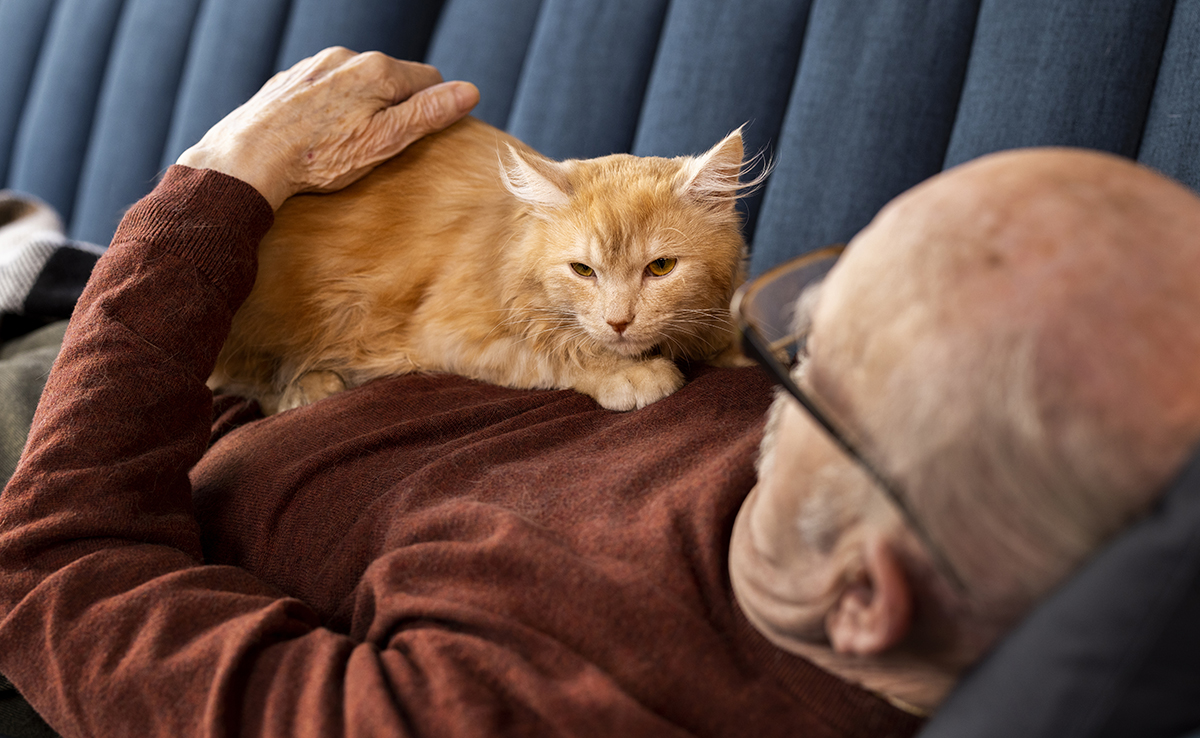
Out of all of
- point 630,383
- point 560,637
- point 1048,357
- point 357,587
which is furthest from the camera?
point 630,383

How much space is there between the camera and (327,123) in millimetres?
1331

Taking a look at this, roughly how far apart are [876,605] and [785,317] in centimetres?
30

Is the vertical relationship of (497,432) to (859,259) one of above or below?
below

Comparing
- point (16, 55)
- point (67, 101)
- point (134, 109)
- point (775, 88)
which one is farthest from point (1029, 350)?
point (16, 55)

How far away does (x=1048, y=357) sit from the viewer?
526 millimetres

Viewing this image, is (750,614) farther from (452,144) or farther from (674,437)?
(452,144)

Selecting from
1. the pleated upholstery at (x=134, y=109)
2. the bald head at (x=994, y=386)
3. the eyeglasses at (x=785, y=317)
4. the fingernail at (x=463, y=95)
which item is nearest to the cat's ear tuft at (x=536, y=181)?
the fingernail at (x=463, y=95)

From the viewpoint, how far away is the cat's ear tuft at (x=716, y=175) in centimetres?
130

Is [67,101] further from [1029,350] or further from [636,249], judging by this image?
[1029,350]

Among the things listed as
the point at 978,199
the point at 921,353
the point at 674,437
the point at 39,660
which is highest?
the point at 978,199

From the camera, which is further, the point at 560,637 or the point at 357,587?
the point at 357,587

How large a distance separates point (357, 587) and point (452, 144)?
90 cm

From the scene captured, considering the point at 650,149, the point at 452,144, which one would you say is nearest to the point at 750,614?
the point at 452,144

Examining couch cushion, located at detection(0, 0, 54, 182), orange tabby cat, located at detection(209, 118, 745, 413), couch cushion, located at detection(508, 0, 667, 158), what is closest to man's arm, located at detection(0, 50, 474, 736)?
orange tabby cat, located at detection(209, 118, 745, 413)
